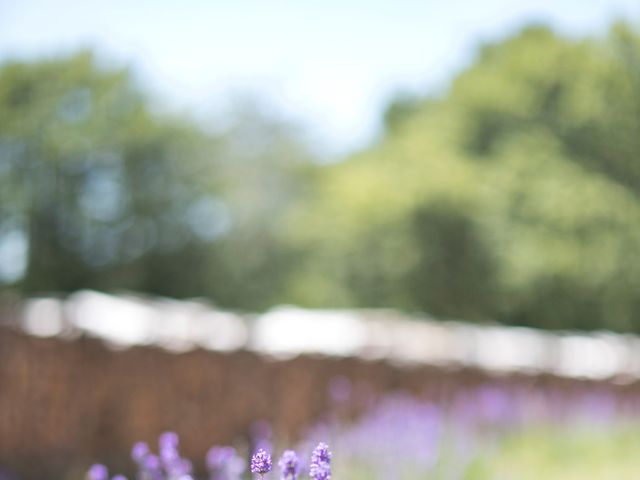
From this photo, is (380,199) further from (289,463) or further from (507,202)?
(289,463)

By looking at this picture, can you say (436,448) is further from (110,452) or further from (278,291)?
(278,291)

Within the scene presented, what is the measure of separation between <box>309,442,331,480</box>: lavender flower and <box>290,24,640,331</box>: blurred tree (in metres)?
19.1

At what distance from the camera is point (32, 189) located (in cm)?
2122

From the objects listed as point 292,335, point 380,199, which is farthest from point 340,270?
point 292,335

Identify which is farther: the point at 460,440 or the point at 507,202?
the point at 507,202

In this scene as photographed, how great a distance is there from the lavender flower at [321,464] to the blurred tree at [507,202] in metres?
19.1

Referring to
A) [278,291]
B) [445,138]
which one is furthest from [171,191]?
[445,138]

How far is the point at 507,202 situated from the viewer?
2506 cm

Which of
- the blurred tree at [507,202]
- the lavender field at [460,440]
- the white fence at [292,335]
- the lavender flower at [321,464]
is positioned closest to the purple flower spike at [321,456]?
the lavender flower at [321,464]

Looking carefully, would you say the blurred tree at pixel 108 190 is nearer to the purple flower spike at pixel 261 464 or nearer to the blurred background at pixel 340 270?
the blurred background at pixel 340 270

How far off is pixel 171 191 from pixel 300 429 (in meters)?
14.4

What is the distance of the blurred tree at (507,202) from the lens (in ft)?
74.6

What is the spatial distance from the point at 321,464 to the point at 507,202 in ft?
77.0

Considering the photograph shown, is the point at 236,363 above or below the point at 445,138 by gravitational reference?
below
